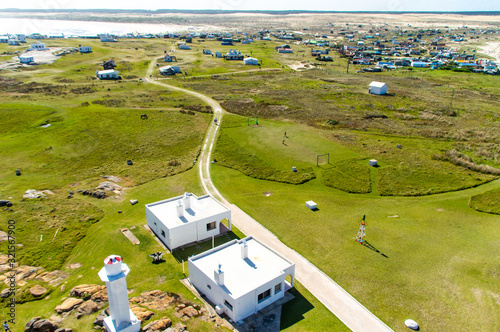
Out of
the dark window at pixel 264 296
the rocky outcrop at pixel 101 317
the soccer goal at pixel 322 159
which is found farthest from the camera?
the soccer goal at pixel 322 159

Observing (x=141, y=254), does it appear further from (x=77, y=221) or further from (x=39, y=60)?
(x=39, y=60)

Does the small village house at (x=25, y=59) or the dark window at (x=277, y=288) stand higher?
the small village house at (x=25, y=59)

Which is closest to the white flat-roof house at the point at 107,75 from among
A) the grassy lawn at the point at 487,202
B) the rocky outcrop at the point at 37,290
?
the rocky outcrop at the point at 37,290

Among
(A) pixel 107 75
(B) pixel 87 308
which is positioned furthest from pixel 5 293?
(A) pixel 107 75

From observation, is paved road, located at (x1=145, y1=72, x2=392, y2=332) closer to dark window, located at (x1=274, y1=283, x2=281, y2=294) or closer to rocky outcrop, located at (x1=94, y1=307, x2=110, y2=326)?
dark window, located at (x1=274, y1=283, x2=281, y2=294)

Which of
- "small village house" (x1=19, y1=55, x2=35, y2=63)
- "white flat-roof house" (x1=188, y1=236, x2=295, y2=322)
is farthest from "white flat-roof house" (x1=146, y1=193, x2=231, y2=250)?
"small village house" (x1=19, y1=55, x2=35, y2=63)

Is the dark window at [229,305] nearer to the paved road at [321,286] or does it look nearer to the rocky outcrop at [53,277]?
the paved road at [321,286]
